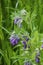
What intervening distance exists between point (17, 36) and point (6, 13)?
496 mm

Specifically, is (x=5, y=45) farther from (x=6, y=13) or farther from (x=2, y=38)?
(x=6, y=13)

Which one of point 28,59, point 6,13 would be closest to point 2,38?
point 6,13

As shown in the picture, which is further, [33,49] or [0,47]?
[0,47]

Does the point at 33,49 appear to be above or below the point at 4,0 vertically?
below

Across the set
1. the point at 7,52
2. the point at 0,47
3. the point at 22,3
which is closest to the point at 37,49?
the point at 7,52

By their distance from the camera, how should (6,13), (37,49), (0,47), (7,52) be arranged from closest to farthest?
1. (37,49)
2. (7,52)
3. (0,47)
4. (6,13)

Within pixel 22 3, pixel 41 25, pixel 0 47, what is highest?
pixel 22 3

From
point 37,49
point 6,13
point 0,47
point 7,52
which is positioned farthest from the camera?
point 6,13

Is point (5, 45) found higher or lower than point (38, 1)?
lower

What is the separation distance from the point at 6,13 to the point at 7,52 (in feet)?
1.07

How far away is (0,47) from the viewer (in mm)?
1352

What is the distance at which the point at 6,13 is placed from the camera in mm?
1474

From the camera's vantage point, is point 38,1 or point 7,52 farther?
point 38,1

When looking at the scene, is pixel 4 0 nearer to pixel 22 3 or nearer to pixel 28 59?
pixel 22 3
